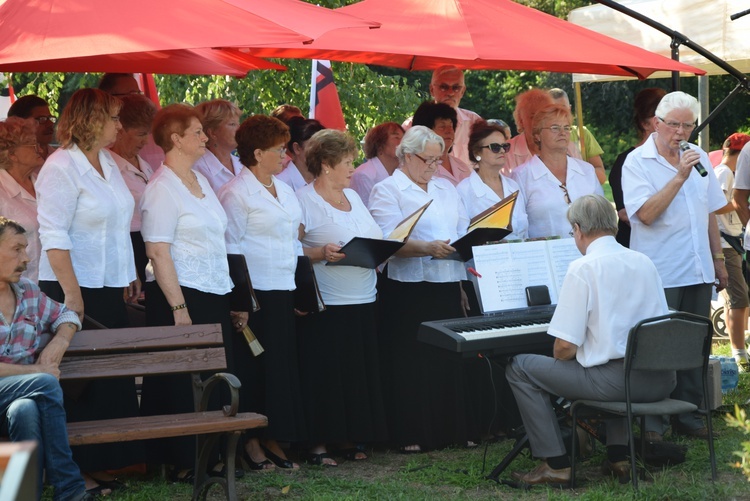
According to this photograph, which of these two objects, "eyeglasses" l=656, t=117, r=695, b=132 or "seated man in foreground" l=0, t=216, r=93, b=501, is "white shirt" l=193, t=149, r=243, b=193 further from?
"eyeglasses" l=656, t=117, r=695, b=132

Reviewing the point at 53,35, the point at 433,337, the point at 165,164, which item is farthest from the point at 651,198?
the point at 53,35

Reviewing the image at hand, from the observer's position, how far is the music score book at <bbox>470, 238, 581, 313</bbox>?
6.23 metres

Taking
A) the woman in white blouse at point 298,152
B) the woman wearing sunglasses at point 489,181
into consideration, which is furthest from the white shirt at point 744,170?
the woman in white blouse at point 298,152

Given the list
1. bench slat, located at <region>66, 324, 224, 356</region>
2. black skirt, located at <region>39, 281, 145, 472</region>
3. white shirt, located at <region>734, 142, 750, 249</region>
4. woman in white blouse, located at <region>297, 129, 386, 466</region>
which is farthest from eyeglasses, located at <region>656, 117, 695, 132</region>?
black skirt, located at <region>39, 281, 145, 472</region>

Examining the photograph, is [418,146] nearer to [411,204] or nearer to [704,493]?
[411,204]

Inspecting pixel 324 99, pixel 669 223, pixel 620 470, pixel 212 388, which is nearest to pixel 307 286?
pixel 212 388

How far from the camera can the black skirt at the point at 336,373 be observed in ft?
22.3

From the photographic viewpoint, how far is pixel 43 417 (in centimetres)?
500

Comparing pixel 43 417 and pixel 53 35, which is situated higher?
pixel 53 35

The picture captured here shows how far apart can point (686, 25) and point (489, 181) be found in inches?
124

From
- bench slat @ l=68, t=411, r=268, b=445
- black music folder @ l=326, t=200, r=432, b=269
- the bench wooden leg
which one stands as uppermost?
black music folder @ l=326, t=200, r=432, b=269

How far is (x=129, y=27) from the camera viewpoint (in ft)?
17.7

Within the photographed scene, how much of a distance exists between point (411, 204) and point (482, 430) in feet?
5.17

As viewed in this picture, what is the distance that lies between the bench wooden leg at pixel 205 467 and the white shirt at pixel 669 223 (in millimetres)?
3023
